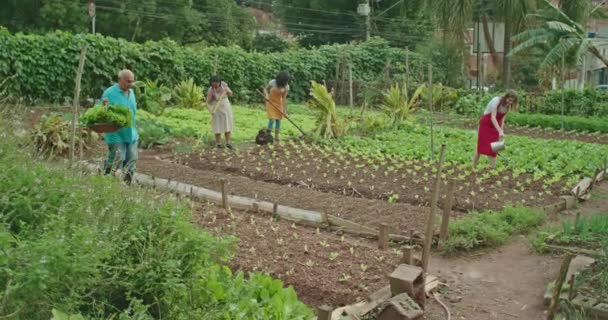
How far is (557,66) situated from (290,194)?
18.5 metres

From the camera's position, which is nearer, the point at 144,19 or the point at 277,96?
the point at 277,96

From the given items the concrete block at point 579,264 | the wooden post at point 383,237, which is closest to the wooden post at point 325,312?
the wooden post at point 383,237

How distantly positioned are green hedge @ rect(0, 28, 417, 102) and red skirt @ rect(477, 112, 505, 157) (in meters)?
9.52

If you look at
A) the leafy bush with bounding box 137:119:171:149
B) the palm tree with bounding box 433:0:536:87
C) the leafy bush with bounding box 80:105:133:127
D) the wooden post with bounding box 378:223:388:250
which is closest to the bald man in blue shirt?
the leafy bush with bounding box 80:105:133:127

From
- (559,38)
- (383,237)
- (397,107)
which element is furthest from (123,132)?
(559,38)

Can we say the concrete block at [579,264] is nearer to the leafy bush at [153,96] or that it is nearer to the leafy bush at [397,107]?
the leafy bush at [397,107]

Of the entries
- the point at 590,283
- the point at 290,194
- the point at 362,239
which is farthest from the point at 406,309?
the point at 290,194

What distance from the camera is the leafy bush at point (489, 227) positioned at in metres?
7.32

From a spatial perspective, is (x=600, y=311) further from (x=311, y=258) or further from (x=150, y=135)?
(x=150, y=135)

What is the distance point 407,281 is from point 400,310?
1.13 ft

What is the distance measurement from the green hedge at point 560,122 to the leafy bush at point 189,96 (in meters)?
8.82

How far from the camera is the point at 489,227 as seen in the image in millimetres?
7648

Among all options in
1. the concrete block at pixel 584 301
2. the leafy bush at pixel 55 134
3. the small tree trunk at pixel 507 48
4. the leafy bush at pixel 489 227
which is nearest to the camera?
the concrete block at pixel 584 301

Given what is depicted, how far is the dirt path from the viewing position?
5.91 m
